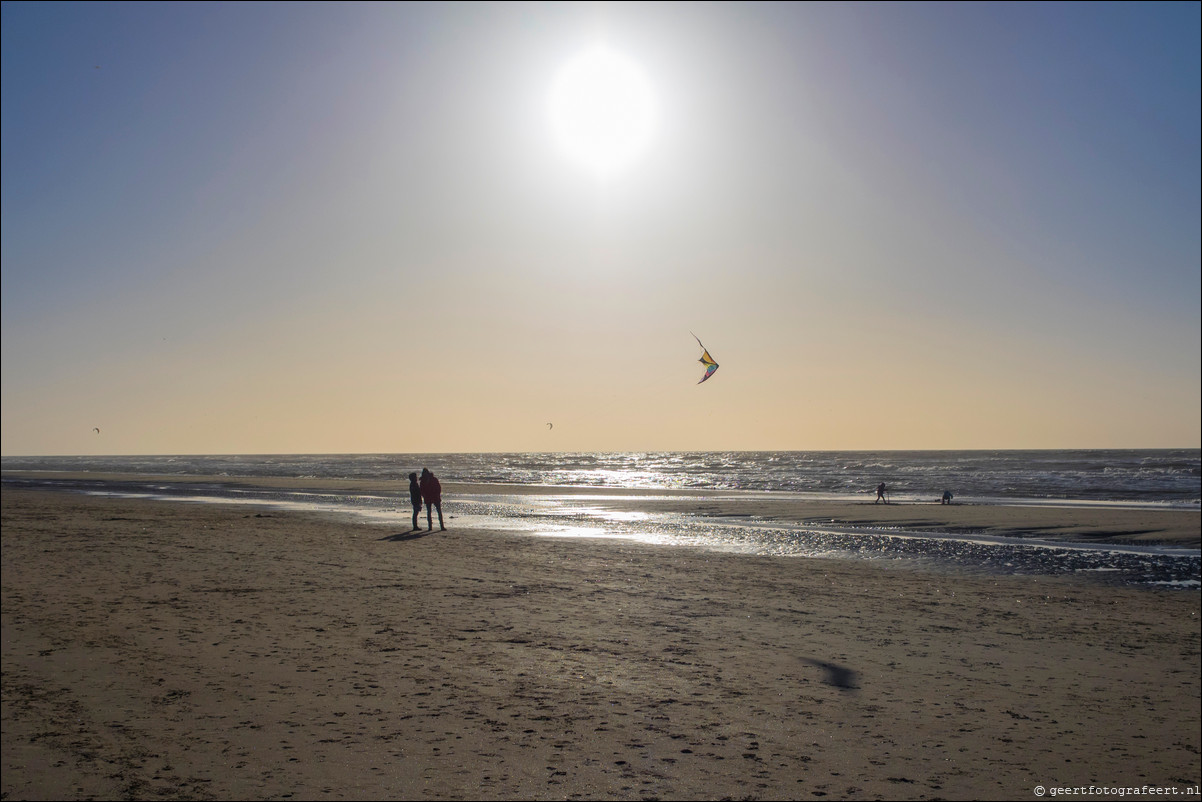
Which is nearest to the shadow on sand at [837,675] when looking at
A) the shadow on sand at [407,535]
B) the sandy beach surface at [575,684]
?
the sandy beach surface at [575,684]

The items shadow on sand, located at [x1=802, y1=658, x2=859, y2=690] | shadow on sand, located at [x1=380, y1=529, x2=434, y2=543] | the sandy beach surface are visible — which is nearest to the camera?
the sandy beach surface

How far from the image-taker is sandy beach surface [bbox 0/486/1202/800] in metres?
5.66

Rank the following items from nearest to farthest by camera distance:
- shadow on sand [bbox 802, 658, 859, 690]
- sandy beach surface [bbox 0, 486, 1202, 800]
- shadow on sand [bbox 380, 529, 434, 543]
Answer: sandy beach surface [bbox 0, 486, 1202, 800] → shadow on sand [bbox 802, 658, 859, 690] → shadow on sand [bbox 380, 529, 434, 543]

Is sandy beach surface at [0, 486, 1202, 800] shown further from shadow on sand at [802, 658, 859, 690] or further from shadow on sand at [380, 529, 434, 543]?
shadow on sand at [380, 529, 434, 543]

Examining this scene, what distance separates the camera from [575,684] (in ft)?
25.0

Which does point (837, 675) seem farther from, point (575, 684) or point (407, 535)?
point (407, 535)

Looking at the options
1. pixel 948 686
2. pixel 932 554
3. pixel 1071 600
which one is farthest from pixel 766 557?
pixel 948 686

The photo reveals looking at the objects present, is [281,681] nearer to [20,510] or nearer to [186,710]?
[186,710]

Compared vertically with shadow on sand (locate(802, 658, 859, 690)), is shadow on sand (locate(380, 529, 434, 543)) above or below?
above

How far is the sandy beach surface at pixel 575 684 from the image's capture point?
5660mm

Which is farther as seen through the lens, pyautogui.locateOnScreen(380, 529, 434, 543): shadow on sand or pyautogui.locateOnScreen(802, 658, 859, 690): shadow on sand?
pyautogui.locateOnScreen(380, 529, 434, 543): shadow on sand

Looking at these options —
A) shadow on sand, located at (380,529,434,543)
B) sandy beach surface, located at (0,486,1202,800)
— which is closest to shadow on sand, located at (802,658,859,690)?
sandy beach surface, located at (0,486,1202,800)

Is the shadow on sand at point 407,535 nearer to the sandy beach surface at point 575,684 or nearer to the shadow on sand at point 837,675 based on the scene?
the sandy beach surface at point 575,684

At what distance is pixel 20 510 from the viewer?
27.2 metres
